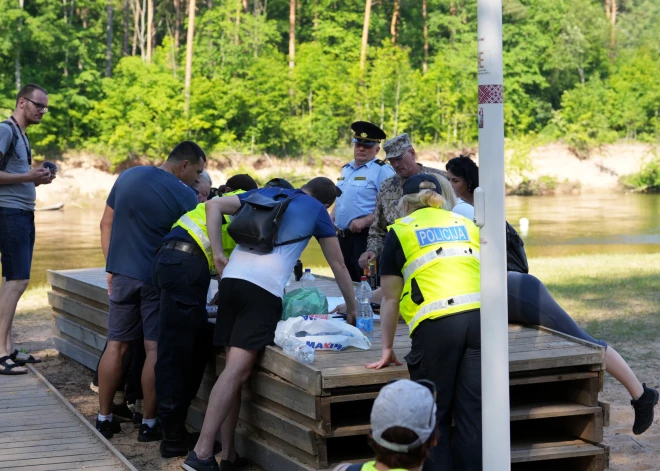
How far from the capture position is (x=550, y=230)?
30078 millimetres

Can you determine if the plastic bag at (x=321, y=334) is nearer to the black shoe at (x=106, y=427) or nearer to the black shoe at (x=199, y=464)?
the black shoe at (x=199, y=464)

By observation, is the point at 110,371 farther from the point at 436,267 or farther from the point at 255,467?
the point at 436,267

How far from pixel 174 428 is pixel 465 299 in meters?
2.32

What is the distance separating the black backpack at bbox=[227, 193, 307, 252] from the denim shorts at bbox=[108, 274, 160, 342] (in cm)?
119

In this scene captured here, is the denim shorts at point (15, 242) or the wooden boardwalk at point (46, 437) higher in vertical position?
the denim shorts at point (15, 242)

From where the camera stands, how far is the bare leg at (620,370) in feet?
17.2

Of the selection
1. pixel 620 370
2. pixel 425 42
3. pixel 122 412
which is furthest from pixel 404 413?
pixel 425 42

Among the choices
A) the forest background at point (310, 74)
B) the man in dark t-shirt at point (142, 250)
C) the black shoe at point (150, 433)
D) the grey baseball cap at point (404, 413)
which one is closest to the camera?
the grey baseball cap at point (404, 413)

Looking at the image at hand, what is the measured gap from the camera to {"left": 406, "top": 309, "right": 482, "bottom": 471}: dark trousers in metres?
4.44

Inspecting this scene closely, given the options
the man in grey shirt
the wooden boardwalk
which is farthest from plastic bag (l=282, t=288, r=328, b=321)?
the man in grey shirt

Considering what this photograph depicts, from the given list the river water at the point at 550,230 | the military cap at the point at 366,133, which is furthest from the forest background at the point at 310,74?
the military cap at the point at 366,133

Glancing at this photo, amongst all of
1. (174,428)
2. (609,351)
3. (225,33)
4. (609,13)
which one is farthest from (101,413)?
(609,13)

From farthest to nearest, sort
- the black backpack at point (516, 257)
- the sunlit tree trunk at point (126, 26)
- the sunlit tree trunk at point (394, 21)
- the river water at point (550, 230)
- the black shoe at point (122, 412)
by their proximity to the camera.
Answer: the sunlit tree trunk at point (394, 21), the sunlit tree trunk at point (126, 26), the river water at point (550, 230), the black shoe at point (122, 412), the black backpack at point (516, 257)

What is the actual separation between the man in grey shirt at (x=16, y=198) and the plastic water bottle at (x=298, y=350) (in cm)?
326
